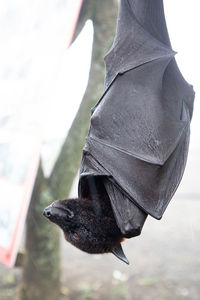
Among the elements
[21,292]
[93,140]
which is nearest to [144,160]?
[93,140]

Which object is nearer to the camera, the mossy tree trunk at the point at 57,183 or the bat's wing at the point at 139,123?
the bat's wing at the point at 139,123

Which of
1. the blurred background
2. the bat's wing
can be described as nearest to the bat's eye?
the bat's wing

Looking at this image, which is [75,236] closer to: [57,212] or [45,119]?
[57,212]

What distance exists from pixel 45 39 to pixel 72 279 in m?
2.75

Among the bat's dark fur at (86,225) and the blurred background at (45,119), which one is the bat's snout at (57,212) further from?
the blurred background at (45,119)

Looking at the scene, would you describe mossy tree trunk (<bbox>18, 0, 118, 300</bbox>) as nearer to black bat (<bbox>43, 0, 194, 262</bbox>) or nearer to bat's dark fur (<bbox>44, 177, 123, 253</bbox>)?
black bat (<bbox>43, 0, 194, 262</bbox>)

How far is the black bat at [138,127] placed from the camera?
1609 millimetres

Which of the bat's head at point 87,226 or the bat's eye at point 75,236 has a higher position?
the bat's head at point 87,226

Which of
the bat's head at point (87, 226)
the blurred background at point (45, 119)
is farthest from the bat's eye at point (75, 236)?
the blurred background at point (45, 119)

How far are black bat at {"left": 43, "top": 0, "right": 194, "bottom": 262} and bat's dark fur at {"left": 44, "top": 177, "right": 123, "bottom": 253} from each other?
0.02 metres

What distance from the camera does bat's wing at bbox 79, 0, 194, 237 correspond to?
161 centimetres

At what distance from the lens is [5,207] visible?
291 cm

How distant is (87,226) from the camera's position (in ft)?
5.47

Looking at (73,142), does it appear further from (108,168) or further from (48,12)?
(108,168)
